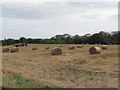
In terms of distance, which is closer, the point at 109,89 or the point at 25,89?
the point at 25,89

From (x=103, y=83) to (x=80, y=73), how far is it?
2571 mm

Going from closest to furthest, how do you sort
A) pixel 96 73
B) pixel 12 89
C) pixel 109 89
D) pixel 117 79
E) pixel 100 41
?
pixel 12 89 < pixel 109 89 < pixel 117 79 < pixel 96 73 < pixel 100 41

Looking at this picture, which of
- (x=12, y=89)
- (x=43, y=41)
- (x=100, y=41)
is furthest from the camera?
(x=43, y=41)

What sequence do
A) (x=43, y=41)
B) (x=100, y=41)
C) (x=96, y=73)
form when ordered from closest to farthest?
(x=96, y=73), (x=100, y=41), (x=43, y=41)

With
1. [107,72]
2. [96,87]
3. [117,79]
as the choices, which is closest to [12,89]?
[96,87]

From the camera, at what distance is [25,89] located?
705 centimetres

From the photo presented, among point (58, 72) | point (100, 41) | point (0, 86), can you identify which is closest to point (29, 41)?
point (100, 41)

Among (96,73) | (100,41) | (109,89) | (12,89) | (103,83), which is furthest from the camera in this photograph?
(100,41)

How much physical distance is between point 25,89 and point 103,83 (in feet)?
13.4

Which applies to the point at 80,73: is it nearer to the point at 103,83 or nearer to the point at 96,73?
the point at 96,73

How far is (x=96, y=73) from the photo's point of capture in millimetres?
12477

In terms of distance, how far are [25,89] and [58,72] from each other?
18.4 ft

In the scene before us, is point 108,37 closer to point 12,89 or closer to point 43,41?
point 43,41

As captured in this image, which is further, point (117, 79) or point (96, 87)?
point (117, 79)
